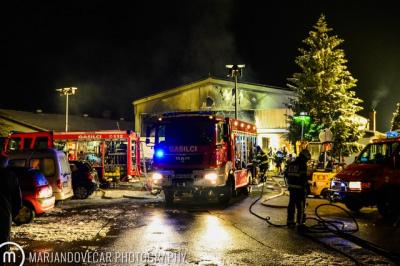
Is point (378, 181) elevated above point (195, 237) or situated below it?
above

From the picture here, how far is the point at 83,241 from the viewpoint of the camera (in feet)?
29.5

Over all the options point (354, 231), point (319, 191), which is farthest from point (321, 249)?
point (319, 191)

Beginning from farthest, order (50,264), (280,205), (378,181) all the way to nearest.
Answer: (280,205) < (378,181) < (50,264)

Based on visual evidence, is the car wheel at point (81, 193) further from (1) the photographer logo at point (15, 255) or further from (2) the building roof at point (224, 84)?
(2) the building roof at point (224, 84)

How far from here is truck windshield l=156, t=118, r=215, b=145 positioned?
46.7ft

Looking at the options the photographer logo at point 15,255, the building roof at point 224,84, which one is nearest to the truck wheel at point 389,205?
the photographer logo at point 15,255

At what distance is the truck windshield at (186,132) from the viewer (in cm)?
1423

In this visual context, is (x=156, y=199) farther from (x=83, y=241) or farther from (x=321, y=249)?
(x=321, y=249)

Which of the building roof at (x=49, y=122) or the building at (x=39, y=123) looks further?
the building roof at (x=49, y=122)

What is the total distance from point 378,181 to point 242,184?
230 inches

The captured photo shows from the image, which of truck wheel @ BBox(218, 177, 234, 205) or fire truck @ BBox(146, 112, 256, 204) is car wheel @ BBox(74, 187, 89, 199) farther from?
truck wheel @ BBox(218, 177, 234, 205)

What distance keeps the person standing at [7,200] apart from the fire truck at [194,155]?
883 cm

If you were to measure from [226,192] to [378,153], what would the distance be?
15.9 ft

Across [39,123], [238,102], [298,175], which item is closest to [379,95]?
[238,102]
